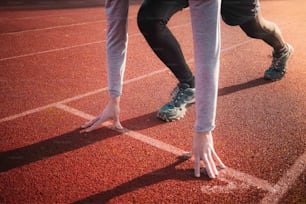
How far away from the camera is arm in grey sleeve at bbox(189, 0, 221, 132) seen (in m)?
1.44

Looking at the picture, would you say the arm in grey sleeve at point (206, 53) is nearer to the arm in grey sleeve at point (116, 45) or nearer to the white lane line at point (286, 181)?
the white lane line at point (286, 181)

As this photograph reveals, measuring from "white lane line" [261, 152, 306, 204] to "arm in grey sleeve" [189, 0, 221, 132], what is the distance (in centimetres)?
50

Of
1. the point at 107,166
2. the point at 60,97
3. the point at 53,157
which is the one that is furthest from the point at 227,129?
the point at 60,97

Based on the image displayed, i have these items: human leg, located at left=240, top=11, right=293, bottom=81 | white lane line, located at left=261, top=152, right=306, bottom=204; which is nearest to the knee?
human leg, located at left=240, top=11, right=293, bottom=81

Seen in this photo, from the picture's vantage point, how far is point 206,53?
1.53 m

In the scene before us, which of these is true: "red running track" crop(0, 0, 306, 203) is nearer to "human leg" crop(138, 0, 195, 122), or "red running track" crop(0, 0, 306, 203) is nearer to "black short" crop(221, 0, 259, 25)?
"human leg" crop(138, 0, 195, 122)

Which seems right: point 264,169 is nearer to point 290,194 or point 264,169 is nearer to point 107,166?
point 290,194

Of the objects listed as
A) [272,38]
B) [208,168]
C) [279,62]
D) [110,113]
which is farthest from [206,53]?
[279,62]

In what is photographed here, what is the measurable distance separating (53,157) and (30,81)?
1.77m

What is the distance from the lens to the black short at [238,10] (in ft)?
8.06

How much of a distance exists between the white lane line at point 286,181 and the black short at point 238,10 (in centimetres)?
124

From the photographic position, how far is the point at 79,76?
3.69 meters

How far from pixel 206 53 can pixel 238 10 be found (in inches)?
46.4

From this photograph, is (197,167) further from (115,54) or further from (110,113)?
(115,54)
